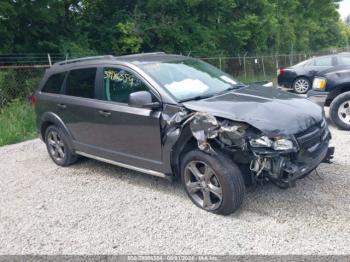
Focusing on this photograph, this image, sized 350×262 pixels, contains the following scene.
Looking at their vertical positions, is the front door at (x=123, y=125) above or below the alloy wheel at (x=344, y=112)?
above

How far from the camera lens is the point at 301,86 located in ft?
46.1

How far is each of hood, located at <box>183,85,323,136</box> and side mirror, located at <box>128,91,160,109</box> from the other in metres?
0.39

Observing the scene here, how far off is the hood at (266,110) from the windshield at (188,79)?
215 millimetres

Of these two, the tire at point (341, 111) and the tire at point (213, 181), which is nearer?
the tire at point (213, 181)

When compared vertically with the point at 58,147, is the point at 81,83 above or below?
above

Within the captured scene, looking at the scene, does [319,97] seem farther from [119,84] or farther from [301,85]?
[301,85]

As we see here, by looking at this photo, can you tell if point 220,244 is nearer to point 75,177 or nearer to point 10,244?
point 10,244

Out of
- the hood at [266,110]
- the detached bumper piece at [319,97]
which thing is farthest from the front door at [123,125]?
the detached bumper piece at [319,97]

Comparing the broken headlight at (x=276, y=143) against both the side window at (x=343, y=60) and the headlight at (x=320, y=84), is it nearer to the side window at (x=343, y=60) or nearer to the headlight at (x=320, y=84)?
the headlight at (x=320, y=84)

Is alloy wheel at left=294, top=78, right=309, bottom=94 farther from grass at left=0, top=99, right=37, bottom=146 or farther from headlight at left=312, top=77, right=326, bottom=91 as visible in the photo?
grass at left=0, top=99, right=37, bottom=146

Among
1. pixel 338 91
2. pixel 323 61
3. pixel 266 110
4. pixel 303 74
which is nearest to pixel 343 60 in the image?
pixel 323 61

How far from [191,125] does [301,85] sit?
11.2m

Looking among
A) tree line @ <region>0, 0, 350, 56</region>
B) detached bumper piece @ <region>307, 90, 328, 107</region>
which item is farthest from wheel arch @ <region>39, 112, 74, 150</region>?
tree line @ <region>0, 0, 350, 56</region>

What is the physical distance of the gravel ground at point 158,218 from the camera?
3.52 m
